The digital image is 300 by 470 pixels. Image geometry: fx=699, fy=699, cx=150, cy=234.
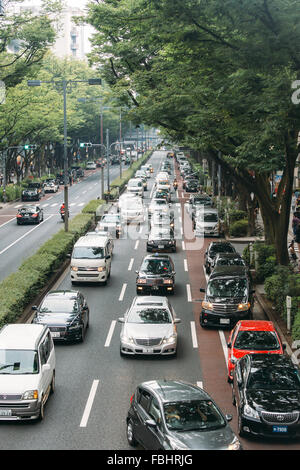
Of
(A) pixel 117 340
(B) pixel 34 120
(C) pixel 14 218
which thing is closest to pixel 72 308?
(A) pixel 117 340

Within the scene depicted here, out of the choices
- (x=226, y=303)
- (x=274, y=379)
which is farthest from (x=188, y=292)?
(x=274, y=379)

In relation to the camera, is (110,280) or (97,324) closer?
(97,324)

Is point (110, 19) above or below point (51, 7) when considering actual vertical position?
below

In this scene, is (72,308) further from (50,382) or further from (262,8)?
(262,8)

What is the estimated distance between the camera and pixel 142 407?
14.7 meters

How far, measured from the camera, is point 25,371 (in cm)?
1688

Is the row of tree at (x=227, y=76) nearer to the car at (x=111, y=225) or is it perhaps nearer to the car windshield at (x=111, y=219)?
the car at (x=111, y=225)

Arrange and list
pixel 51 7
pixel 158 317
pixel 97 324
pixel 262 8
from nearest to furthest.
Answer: pixel 262 8
pixel 158 317
pixel 97 324
pixel 51 7

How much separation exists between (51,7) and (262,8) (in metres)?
27.9

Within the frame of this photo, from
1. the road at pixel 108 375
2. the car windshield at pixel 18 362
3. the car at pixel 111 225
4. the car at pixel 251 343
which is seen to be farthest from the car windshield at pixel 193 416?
the car at pixel 111 225

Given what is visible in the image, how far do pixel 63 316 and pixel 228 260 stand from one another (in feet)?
39.0

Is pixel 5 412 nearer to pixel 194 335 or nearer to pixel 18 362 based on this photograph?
pixel 18 362

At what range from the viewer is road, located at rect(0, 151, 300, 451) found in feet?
50.8

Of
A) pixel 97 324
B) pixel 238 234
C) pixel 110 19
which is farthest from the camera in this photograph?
pixel 238 234
